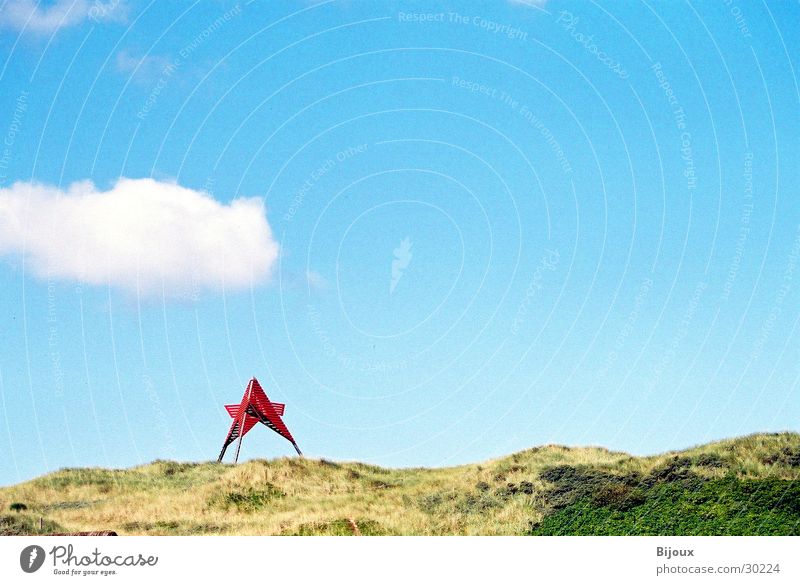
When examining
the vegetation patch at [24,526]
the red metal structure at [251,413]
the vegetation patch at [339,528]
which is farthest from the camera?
the red metal structure at [251,413]

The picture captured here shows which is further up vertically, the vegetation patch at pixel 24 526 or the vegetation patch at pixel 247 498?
the vegetation patch at pixel 247 498

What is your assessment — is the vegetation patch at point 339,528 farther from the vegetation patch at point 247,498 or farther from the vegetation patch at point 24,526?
the vegetation patch at point 24,526

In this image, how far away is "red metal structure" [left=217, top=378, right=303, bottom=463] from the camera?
49.6 metres

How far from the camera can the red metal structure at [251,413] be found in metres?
49.6

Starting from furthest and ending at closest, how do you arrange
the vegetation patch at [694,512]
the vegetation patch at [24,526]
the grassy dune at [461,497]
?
the vegetation patch at [24,526] → the grassy dune at [461,497] → the vegetation patch at [694,512]

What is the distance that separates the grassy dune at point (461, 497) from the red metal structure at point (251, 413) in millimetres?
1839
